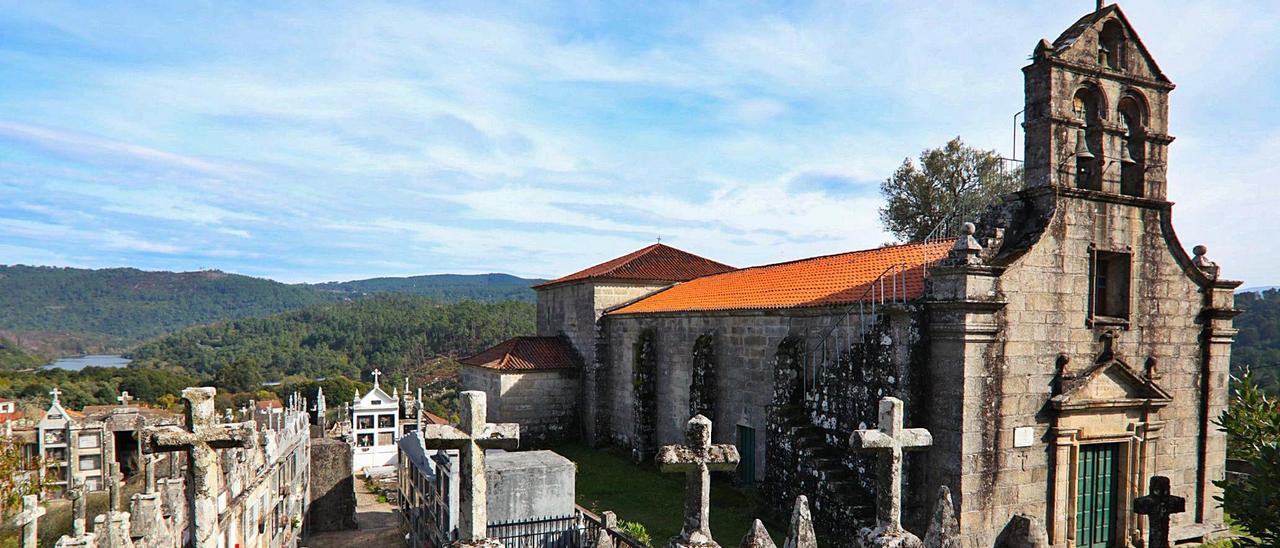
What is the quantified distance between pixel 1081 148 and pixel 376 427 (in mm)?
28737

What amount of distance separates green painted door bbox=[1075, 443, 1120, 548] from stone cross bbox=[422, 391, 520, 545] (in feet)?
36.3

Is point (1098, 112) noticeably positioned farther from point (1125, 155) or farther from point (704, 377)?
point (704, 377)

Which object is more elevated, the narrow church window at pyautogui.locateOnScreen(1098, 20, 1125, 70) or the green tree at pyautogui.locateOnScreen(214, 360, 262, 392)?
the narrow church window at pyautogui.locateOnScreen(1098, 20, 1125, 70)

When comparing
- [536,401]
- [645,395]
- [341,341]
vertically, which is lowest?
[341,341]

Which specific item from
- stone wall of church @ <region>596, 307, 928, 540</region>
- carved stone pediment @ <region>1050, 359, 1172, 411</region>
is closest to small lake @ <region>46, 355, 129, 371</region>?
stone wall of church @ <region>596, 307, 928, 540</region>

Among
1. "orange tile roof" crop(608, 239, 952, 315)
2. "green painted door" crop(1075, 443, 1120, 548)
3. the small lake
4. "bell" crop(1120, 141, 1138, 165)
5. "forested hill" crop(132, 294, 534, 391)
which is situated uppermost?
"bell" crop(1120, 141, 1138, 165)

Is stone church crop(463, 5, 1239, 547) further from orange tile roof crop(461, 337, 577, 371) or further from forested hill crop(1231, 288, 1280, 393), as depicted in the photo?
forested hill crop(1231, 288, 1280, 393)

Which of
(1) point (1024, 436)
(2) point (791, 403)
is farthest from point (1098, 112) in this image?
(2) point (791, 403)

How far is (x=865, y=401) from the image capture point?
12914mm

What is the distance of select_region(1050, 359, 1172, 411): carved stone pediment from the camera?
477 inches

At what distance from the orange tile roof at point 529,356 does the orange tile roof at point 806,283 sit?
332cm

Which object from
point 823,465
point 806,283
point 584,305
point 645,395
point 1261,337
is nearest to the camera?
point 823,465

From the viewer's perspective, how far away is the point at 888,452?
222 inches

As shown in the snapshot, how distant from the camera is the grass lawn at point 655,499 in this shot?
1428 cm
